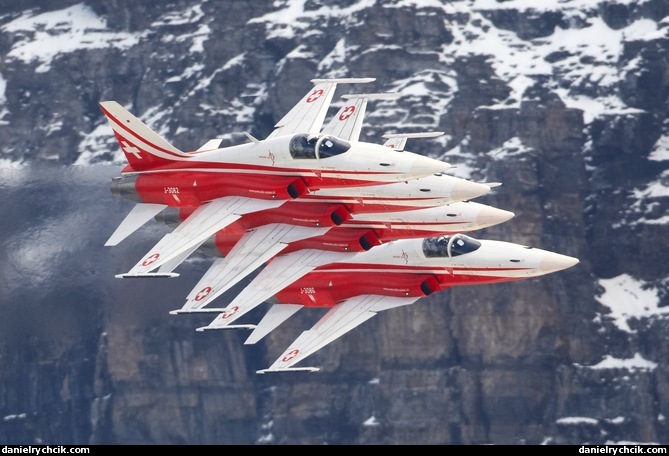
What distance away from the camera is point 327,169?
17200 cm

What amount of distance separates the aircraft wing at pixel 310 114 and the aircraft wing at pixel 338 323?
10.8 metres

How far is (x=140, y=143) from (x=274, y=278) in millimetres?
11593

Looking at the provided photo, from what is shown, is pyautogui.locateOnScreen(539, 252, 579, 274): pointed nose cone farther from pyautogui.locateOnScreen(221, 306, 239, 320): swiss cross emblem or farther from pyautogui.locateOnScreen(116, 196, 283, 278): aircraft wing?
pyautogui.locateOnScreen(221, 306, 239, 320): swiss cross emblem

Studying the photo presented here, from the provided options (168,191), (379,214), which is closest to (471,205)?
(379,214)

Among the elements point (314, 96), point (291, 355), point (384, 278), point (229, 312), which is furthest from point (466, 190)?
point (314, 96)

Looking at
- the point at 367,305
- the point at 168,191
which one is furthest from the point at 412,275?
the point at 168,191

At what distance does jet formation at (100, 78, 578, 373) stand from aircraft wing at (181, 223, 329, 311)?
0.08m

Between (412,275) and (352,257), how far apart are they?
400 cm

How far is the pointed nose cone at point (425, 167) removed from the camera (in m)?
168

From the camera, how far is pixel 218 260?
18188 centimetres

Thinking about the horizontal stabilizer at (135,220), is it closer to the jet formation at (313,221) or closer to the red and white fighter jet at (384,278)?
the jet formation at (313,221)

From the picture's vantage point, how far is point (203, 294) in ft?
570
